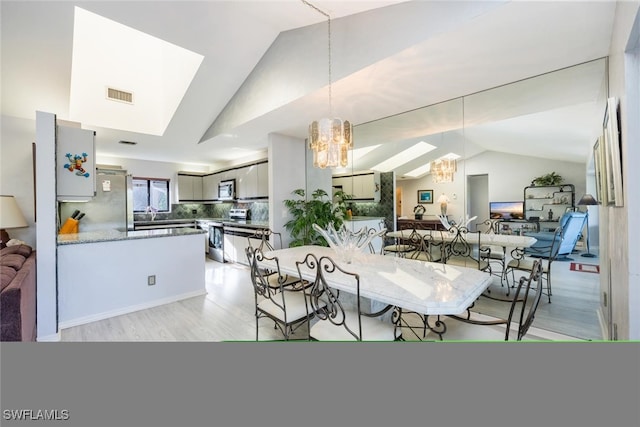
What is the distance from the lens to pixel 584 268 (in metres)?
2.17

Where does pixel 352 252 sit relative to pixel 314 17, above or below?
below

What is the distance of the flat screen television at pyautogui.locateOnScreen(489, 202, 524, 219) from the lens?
7.87 feet

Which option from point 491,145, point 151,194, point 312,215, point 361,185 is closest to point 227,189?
point 151,194

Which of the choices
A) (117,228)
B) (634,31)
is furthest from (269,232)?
(634,31)

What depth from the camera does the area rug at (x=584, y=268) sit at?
2.08 metres

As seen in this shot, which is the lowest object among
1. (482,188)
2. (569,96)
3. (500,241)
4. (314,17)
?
(500,241)

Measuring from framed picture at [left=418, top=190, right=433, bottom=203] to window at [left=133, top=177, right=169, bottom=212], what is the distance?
574 centimetres

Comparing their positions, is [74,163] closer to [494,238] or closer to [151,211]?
[151,211]

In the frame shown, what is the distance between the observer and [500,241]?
2346mm

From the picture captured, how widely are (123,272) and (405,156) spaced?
322 cm
